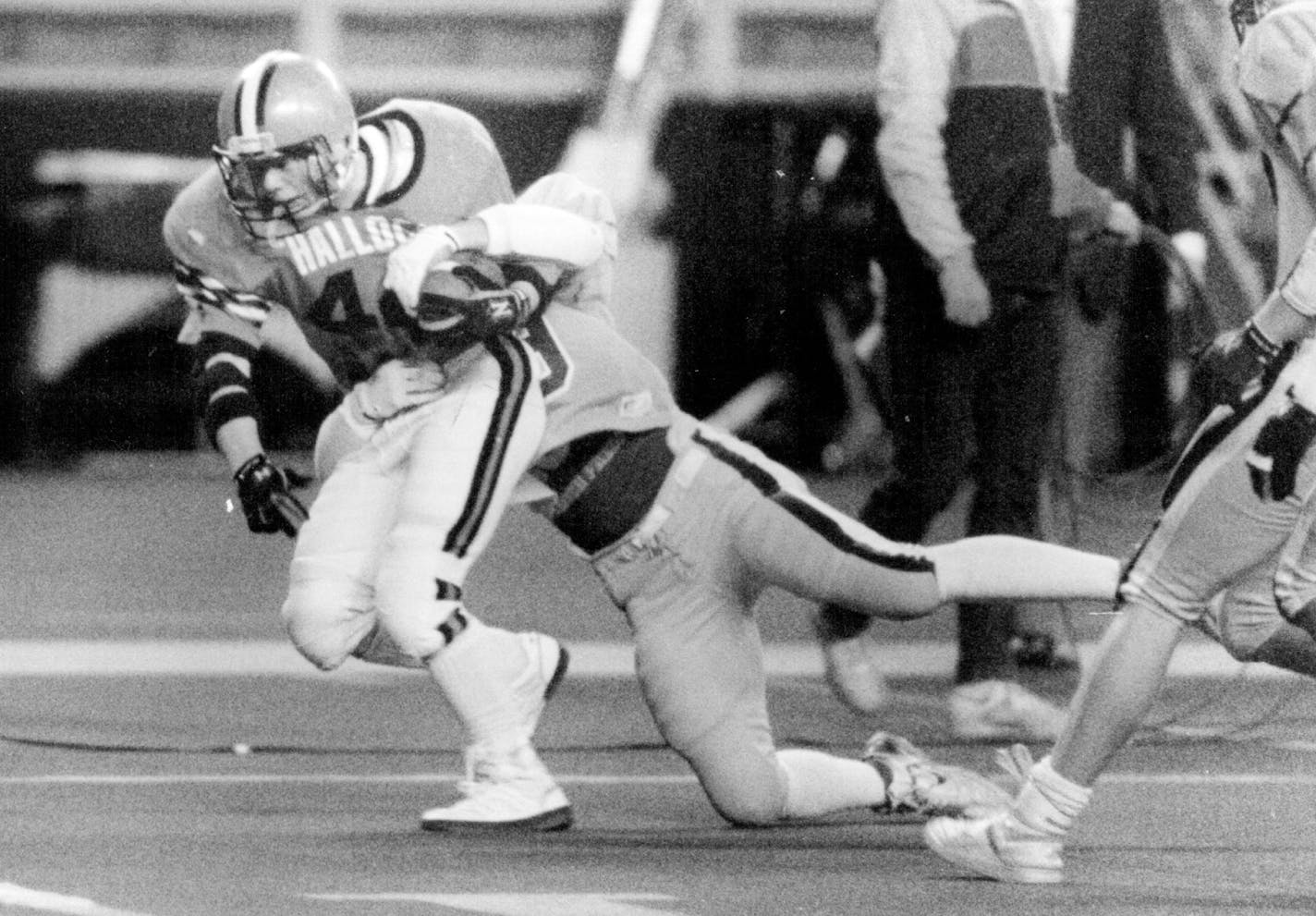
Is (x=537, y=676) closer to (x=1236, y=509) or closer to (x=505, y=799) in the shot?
(x=505, y=799)

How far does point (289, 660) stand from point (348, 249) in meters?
2.98

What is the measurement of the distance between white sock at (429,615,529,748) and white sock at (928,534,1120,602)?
840mm

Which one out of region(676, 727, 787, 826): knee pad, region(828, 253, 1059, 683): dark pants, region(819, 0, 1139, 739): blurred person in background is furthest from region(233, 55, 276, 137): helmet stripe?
region(828, 253, 1059, 683): dark pants

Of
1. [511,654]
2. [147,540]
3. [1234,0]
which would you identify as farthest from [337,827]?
[147,540]

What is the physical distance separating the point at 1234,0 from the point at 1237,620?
42.9 inches

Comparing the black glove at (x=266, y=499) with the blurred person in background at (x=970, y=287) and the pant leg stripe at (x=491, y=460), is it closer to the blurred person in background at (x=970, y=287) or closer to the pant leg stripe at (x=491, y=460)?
the pant leg stripe at (x=491, y=460)

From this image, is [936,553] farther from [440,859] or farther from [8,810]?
[8,810]

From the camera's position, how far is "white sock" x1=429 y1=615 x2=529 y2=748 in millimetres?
6043

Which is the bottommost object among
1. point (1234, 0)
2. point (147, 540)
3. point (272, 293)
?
point (147, 540)

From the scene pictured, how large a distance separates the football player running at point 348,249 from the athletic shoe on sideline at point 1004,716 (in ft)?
4.55

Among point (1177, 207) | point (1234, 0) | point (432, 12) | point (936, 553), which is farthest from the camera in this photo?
point (432, 12)

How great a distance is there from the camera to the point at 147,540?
12438mm

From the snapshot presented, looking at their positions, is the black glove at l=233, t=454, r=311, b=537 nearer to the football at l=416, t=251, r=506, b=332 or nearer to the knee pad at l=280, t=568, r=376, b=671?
the knee pad at l=280, t=568, r=376, b=671

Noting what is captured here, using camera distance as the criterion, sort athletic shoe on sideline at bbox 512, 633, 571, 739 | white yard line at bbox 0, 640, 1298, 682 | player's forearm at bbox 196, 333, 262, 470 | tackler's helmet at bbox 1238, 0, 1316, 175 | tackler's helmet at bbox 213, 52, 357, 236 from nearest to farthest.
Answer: tackler's helmet at bbox 1238, 0, 1316, 175
tackler's helmet at bbox 213, 52, 357, 236
athletic shoe on sideline at bbox 512, 633, 571, 739
player's forearm at bbox 196, 333, 262, 470
white yard line at bbox 0, 640, 1298, 682
